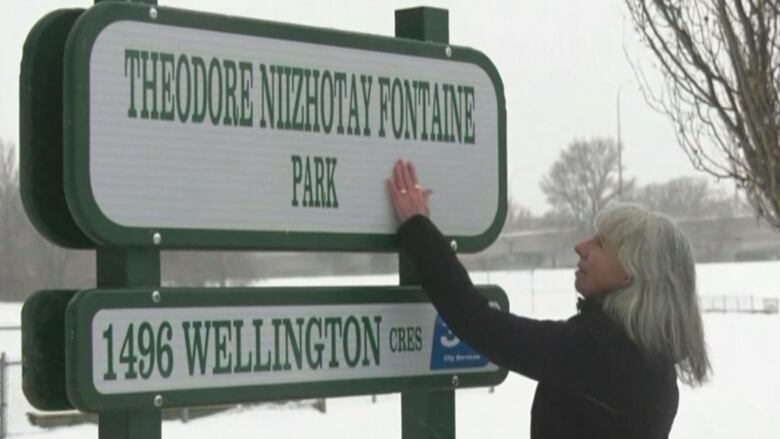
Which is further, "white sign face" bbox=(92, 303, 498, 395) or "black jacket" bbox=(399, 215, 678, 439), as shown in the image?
"black jacket" bbox=(399, 215, 678, 439)

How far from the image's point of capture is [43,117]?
2.86m

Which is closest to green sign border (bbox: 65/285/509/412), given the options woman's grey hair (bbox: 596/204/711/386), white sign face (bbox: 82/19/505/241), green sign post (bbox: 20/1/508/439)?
green sign post (bbox: 20/1/508/439)

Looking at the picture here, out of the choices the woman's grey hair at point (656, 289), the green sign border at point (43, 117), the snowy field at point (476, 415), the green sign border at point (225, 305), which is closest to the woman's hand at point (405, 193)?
Answer: the green sign border at point (225, 305)

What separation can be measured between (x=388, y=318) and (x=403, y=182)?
31cm

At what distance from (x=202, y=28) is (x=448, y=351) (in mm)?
978

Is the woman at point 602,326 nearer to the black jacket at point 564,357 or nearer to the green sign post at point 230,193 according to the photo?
the black jacket at point 564,357

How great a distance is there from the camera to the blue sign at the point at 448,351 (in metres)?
3.40

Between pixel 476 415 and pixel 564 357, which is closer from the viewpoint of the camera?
pixel 564 357

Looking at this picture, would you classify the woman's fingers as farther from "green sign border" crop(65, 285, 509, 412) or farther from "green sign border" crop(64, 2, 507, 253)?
"green sign border" crop(65, 285, 509, 412)

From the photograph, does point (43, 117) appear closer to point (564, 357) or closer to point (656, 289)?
point (564, 357)

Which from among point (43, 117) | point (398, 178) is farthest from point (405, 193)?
point (43, 117)

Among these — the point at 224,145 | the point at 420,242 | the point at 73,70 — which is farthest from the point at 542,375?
the point at 73,70

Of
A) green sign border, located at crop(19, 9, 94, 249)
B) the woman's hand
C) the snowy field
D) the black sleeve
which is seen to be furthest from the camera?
the snowy field

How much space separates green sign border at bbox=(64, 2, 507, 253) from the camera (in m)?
2.77
